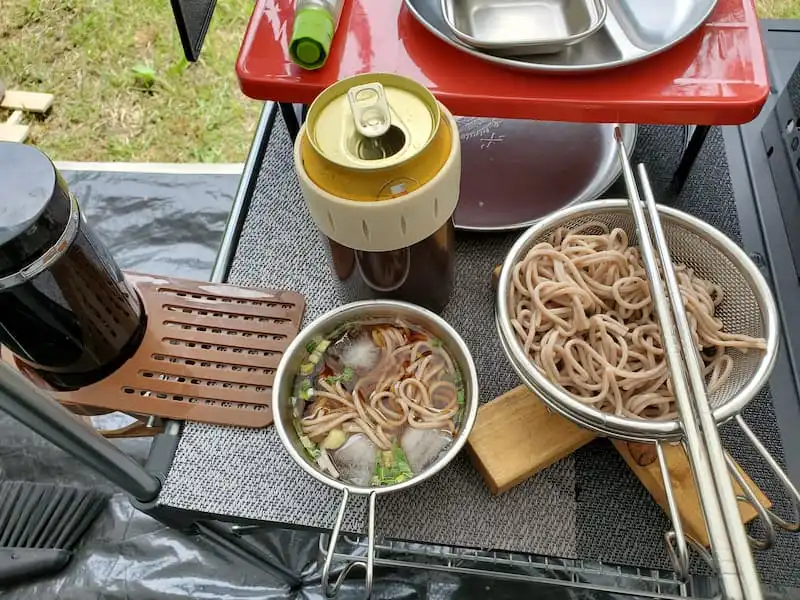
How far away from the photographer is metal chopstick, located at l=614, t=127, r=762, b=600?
10.9 inches

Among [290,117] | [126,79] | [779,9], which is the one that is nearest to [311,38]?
[290,117]

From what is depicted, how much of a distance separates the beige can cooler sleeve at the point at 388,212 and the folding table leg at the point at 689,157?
30 centimetres

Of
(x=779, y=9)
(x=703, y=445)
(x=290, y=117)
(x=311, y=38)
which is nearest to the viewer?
(x=703, y=445)

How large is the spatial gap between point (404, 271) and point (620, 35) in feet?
1.03

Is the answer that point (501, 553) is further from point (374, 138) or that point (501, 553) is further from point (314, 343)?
point (374, 138)

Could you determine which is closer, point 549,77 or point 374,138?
point 374,138

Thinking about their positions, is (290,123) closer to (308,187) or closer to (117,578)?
(308,187)

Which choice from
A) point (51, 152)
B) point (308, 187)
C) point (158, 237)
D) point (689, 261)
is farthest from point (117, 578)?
point (51, 152)

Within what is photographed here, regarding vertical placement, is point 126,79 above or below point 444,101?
below

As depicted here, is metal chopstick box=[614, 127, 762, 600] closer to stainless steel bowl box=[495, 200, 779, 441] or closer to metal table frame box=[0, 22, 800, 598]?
stainless steel bowl box=[495, 200, 779, 441]

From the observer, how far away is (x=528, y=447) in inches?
20.5

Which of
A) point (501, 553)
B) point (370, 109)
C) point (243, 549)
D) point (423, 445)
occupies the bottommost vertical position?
point (243, 549)

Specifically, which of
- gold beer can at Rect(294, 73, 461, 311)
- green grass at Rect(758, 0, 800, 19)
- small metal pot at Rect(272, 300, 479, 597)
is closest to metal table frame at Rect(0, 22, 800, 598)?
small metal pot at Rect(272, 300, 479, 597)

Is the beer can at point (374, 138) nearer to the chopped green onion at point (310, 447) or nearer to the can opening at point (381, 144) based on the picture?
the can opening at point (381, 144)
